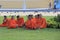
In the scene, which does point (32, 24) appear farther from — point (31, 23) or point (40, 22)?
point (40, 22)

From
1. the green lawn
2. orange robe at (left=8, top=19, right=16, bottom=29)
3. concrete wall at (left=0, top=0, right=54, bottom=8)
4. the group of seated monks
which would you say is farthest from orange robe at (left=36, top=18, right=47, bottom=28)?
concrete wall at (left=0, top=0, right=54, bottom=8)

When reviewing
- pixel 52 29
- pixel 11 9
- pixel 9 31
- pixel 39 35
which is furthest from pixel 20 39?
pixel 11 9

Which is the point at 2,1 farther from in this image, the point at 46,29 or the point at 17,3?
the point at 46,29

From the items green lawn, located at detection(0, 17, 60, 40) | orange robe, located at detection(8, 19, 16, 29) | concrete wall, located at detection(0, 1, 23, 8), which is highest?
concrete wall, located at detection(0, 1, 23, 8)

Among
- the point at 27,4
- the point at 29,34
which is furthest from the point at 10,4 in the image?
the point at 29,34

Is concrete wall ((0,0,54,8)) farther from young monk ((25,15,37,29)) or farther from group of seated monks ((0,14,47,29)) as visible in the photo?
young monk ((25,15,37,29))

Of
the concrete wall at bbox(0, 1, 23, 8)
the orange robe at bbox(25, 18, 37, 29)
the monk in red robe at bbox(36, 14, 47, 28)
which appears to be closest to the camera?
the orange robe at bbox(25, 18, 37, 29)

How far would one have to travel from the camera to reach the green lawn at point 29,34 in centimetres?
1032

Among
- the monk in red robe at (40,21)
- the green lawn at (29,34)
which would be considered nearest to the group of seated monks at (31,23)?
the monk in red robe at (40,21)

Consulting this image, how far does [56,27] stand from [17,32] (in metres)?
2.16

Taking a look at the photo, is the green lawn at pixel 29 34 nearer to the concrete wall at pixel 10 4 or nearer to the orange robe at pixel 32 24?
the orange robe at pixel 32 24

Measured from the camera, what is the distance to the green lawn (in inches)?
406

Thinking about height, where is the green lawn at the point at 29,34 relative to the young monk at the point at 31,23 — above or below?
below

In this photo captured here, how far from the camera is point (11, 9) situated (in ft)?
Result: 77.4
